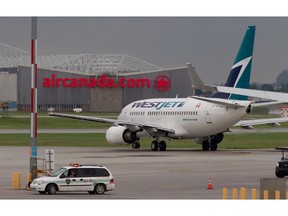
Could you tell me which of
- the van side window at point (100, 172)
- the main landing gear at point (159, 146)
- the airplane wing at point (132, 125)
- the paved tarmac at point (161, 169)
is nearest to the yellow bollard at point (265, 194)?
the paved tarmac at point (161, 169)

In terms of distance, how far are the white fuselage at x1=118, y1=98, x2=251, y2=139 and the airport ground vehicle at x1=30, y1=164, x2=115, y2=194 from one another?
33428 millimetres

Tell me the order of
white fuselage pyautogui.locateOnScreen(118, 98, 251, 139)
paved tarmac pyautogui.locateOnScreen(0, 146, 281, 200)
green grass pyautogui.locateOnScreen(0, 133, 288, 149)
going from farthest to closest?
green grass pyautogui.locateOnScreen(0, 133, 288, 149)
white fuselage pyautogui.locateOnScreen(118, 98, 251, 139)
paved tarmac pyautogui.locateOnScreen(0, 146, 281, 200)

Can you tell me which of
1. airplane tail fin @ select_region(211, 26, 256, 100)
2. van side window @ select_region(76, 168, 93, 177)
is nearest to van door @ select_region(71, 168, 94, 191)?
van side window @ select_region(76, 168, 93, 177)

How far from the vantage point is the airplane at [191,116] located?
257 feet

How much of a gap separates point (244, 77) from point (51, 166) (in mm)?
31871

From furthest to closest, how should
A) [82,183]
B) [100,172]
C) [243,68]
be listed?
[243,68]
[100,172]
[82,183]

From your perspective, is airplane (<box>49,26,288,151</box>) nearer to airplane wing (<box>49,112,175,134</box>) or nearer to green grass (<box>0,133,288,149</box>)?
airplane wing (<box>49,112,175,134</box>)

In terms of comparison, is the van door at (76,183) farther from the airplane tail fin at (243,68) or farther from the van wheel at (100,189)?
the airplane tail fin at (243,68)

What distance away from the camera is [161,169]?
6184cm

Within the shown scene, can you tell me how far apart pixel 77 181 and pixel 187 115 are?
38.5 m

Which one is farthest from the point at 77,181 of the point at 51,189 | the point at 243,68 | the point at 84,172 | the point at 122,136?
the point at 122,136

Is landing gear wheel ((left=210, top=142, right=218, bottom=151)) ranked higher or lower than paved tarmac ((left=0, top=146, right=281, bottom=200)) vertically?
higher

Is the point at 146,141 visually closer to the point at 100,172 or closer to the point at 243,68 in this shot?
the point at 243,68

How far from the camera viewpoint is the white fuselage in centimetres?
7850
